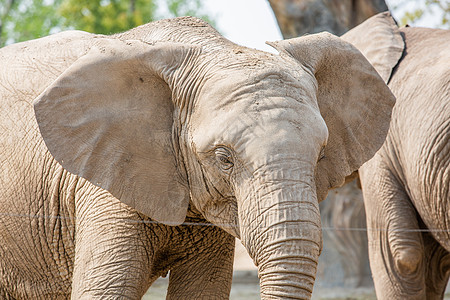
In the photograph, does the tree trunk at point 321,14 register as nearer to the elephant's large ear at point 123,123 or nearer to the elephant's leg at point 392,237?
the elephant's leg at point 392,237

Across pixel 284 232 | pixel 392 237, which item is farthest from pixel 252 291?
pixel 284 232

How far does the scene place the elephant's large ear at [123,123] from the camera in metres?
3.78

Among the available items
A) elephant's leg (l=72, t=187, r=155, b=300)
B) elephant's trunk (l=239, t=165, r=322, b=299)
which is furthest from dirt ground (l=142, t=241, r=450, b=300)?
elephant's trunk (l=239, t=165, r=322, b=299)

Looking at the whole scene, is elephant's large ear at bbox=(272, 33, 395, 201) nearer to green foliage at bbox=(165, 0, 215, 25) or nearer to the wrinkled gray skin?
the wrinkled gray skin

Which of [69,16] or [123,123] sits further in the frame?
[69,16]

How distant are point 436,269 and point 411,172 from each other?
1.01 meters

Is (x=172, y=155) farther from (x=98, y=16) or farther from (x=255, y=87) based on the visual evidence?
(x=98, y=16)

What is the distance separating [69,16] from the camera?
21.9m

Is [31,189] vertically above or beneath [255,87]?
beneath

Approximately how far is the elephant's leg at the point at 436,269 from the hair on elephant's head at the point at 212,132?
218 centimetres

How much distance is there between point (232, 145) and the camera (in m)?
3.49

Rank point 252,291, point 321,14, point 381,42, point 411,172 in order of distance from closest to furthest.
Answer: point 411,172
point 381,42
point 252,291
point 321,14

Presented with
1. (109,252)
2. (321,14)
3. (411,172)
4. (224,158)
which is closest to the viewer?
(224,158)

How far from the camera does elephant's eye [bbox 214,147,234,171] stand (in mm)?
3521
